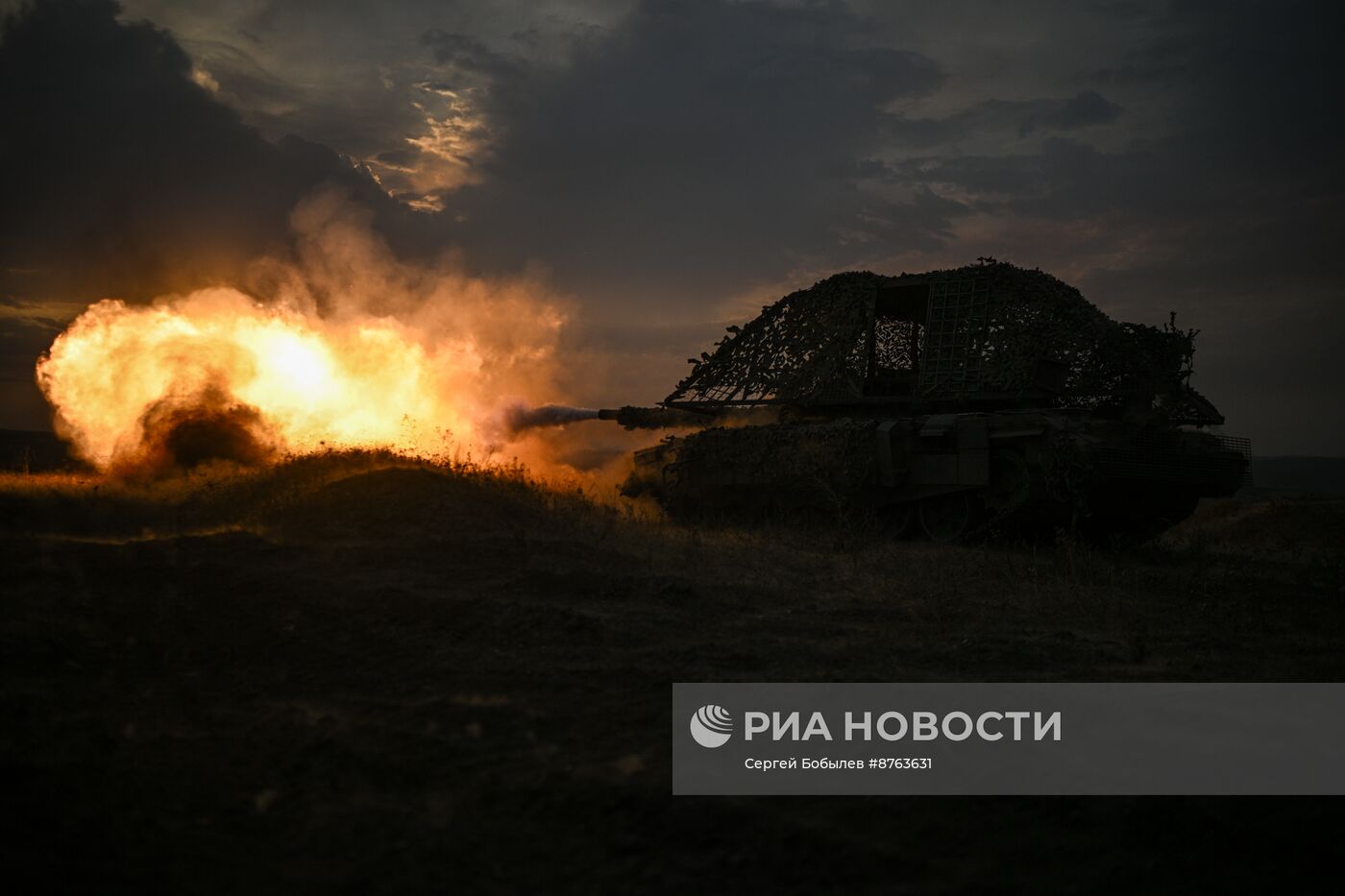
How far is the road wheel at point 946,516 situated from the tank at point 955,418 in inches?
1.1

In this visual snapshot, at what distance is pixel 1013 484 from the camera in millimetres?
13961

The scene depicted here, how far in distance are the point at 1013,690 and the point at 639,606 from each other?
3.08 m

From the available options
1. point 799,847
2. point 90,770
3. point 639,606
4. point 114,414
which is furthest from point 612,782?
point 114,414

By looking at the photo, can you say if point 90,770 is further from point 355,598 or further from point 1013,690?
point 1013,690

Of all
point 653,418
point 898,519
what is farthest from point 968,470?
point 653,418

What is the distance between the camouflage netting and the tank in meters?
0.02
